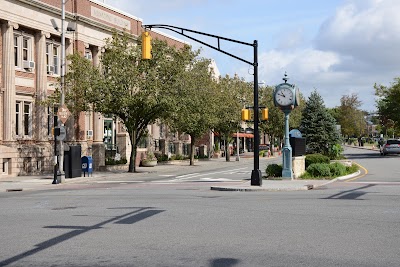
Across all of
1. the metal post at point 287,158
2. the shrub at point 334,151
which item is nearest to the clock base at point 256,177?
the metal post at point 287,158

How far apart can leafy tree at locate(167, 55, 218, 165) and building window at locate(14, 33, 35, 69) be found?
9574 mm

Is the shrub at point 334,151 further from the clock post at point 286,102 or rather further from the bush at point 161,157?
the bush at point 161,157

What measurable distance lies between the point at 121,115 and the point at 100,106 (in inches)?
77.1

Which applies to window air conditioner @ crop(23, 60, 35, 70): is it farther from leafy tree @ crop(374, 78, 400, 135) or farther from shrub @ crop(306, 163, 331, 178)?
leafy tree @ crop(374, 78, 400, 135)

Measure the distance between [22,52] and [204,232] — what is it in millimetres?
28606

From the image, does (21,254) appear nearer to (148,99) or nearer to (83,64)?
(148,99)

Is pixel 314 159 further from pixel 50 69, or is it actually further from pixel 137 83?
pixel 50 69

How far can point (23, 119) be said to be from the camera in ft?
117

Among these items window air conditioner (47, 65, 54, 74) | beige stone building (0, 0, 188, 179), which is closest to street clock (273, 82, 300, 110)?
beige stone building (0, 0, 188, 179)

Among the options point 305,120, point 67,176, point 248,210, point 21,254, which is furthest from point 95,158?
point 21,254

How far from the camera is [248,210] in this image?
14070mm

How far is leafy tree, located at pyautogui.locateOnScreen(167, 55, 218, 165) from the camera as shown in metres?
36.5

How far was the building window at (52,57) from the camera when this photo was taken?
38.6 m

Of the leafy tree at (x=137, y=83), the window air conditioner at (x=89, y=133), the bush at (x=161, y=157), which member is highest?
the leafy tree at (x=137, y=83)
